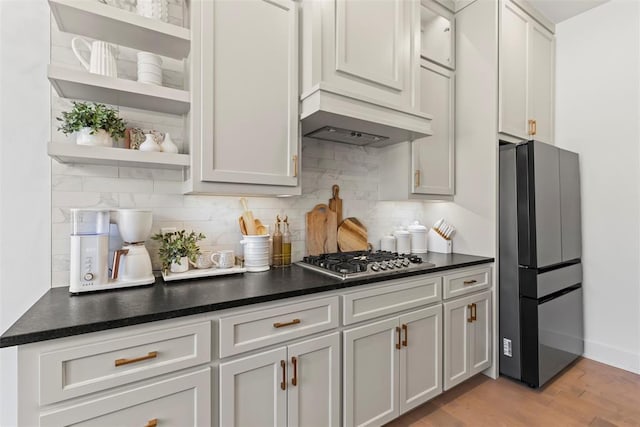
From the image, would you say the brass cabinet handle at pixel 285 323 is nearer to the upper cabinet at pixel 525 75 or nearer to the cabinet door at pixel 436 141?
the cabinet door at pixel 436 141

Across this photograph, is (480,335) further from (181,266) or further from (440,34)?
(440,34)

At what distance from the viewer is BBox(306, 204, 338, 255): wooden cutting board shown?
2.27m

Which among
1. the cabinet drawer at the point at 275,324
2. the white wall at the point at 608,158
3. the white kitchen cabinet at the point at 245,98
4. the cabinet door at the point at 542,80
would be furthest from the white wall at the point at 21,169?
the white wall at the point at 608,158

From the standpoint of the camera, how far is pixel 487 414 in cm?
203

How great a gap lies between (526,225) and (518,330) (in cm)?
76

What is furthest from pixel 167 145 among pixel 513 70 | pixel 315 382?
pixel 513 70

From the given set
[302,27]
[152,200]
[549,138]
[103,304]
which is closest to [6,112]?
[152,200]

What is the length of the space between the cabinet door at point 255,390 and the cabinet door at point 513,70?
2.23m

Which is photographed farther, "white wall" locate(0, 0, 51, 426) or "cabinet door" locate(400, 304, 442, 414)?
"cabinet door" locate(400, 304, 442, 414)

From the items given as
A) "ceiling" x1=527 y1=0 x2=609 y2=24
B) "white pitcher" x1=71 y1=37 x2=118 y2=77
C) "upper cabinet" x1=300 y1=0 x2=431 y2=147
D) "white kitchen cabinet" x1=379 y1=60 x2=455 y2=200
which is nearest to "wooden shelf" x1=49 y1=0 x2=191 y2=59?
"white pitcher" x1=71 y1=37 x2=118 y2=77

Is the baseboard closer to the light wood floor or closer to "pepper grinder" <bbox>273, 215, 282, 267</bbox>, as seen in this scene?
the light wood floor

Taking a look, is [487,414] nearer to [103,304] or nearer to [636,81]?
[103,304]

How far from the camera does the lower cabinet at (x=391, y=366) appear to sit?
1.67 meters

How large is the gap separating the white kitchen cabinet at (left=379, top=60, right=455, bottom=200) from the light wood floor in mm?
1425
